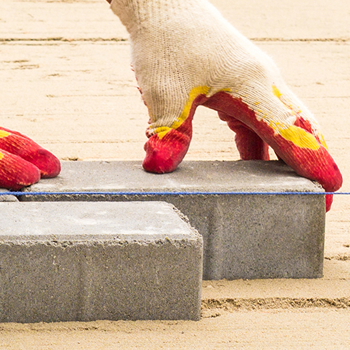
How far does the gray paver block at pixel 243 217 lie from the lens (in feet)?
6.46

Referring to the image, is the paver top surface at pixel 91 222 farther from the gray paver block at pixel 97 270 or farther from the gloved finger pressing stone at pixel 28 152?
the gloved finger pressing stone at pixel 28 152

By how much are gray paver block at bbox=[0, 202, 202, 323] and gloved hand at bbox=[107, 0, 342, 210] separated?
490mm

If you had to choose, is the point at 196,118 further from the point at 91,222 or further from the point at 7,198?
the point at 91,222

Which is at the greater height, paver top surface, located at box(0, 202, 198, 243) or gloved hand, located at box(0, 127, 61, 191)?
gloved hand, located at box(0, 127, 61, 191)

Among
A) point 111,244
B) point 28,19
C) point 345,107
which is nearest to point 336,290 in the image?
point 111,244

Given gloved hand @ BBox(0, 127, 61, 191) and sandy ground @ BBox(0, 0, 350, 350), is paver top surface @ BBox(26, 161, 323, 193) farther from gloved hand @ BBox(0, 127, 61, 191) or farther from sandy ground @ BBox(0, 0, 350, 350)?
sandy ground @ BBox(0, 0, 350, 350)

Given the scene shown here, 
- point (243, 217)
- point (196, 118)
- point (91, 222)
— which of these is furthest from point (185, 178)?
point (196, 118)

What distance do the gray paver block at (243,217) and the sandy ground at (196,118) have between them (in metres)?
0.05

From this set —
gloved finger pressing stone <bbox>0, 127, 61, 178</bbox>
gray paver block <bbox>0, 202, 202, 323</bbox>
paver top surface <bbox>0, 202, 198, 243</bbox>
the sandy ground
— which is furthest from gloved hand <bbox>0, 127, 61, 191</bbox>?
the sandy ground

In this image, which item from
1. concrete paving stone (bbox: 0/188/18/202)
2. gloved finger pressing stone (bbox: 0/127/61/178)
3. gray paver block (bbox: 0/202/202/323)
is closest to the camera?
gray paver block (bbox: 0/202/202/323)

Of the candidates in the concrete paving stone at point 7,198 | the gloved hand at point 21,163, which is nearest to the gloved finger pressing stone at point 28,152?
the gloved hand at point 21,163

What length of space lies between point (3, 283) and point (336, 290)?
86 centimetres

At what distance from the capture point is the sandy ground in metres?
1.65

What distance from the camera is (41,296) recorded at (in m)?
1.64
